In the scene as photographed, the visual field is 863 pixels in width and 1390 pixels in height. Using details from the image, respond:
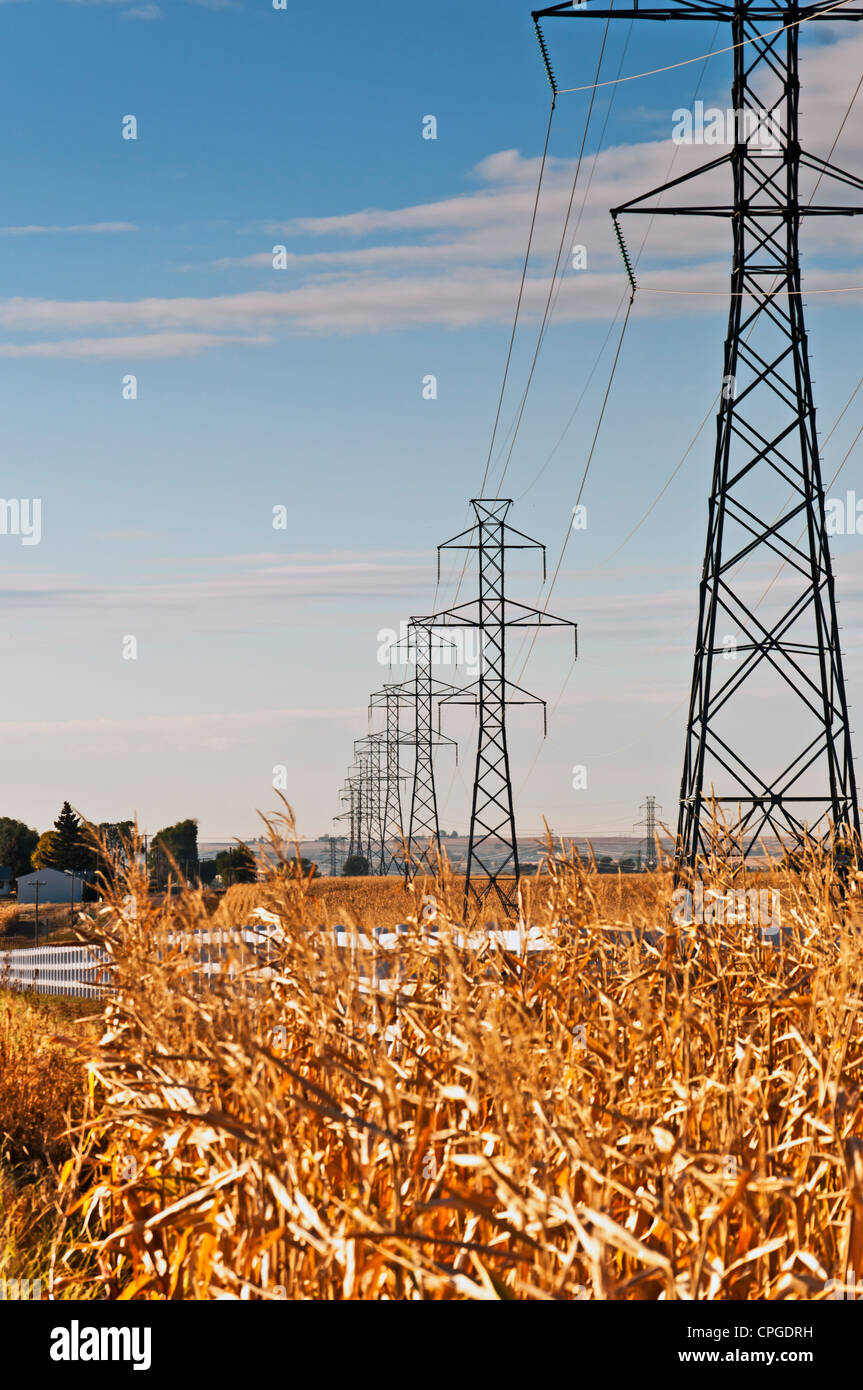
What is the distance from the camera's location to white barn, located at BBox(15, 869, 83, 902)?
95.9 m

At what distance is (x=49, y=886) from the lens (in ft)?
334

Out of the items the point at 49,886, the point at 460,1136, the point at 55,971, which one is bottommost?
the point at 49,886

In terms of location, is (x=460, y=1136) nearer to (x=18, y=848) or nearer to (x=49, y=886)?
(x=49, y=886)

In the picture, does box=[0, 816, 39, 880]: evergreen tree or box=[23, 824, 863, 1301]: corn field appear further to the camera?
box=[0, 816, 39, 880]: evergreen tree

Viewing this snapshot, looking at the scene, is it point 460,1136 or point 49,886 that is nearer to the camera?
point 460,1136

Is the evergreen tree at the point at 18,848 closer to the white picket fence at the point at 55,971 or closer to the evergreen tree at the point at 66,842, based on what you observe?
the evergreen tree at the point at 66,842

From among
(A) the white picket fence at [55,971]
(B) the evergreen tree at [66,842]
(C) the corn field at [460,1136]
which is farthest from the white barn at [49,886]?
(C) the corn field at [460,1136]

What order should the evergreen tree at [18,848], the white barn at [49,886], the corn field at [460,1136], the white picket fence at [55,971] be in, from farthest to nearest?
1. the evergreen tree at [18,848]
2. the white barn at [49,886]
3. the white picket fence at [55,971]
4. the corn field at [460,1136]

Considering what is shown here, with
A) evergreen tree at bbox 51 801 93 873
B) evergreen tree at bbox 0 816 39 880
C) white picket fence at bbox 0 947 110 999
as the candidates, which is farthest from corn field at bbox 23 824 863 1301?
evergreen tree at bbox 0 816 39 880

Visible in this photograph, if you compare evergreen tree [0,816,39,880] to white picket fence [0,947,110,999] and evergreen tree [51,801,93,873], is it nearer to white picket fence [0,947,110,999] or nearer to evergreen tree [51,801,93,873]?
evergreen tree [51,801,93,873]

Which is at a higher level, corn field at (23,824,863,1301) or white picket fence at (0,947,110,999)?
corn field at (23,824,863,1301)

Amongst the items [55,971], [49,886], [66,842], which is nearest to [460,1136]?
[55,971]

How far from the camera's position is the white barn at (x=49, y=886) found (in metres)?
95.9
